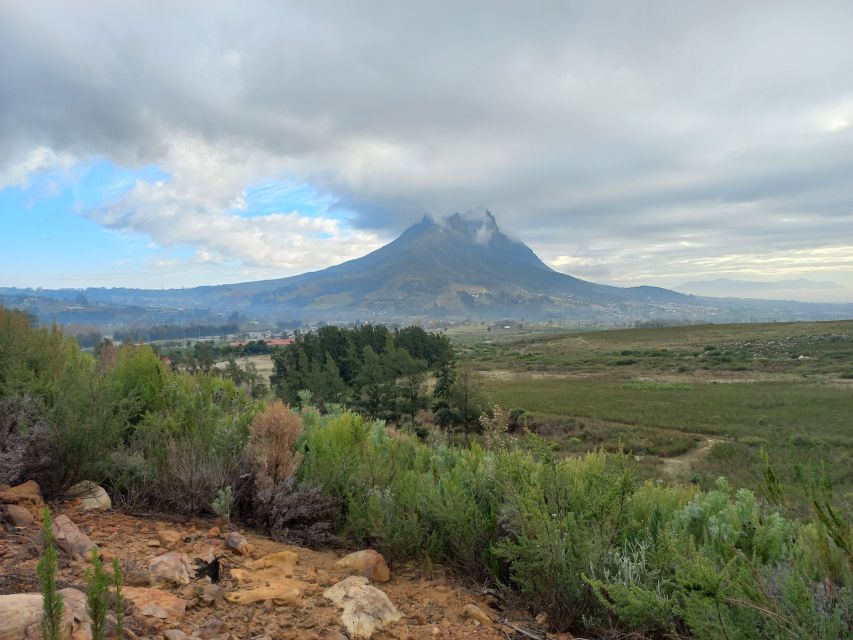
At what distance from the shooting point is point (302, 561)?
3.43 metres

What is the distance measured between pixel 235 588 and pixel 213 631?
1.73 ft

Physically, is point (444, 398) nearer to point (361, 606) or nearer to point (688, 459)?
point (688, 459)

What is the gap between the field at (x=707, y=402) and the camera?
18.9 m

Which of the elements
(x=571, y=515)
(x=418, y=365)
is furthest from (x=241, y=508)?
(x=418, y=365)

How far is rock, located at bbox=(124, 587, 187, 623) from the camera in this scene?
7.87 feet

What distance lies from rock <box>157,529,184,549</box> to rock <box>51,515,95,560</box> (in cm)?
44

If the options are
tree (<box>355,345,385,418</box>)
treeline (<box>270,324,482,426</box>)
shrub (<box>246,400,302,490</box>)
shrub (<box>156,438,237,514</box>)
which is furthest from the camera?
tree (<box>355,345,385,418</box>)

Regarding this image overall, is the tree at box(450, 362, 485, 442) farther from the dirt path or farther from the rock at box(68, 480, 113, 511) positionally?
the rock at box(68, 480, 113, 511)

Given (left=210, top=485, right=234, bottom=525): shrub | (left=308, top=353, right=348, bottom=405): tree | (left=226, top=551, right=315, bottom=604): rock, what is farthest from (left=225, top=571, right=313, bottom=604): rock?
(left=308, top=353, right=348, bottom=405): tree

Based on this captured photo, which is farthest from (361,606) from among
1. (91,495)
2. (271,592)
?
(91,495)

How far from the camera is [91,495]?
4.02 meters

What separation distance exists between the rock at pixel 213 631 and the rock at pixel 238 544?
3.10 feet

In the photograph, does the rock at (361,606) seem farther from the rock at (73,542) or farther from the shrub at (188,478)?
the shrub at (188,478)

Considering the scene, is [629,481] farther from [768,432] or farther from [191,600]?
[768,432]
